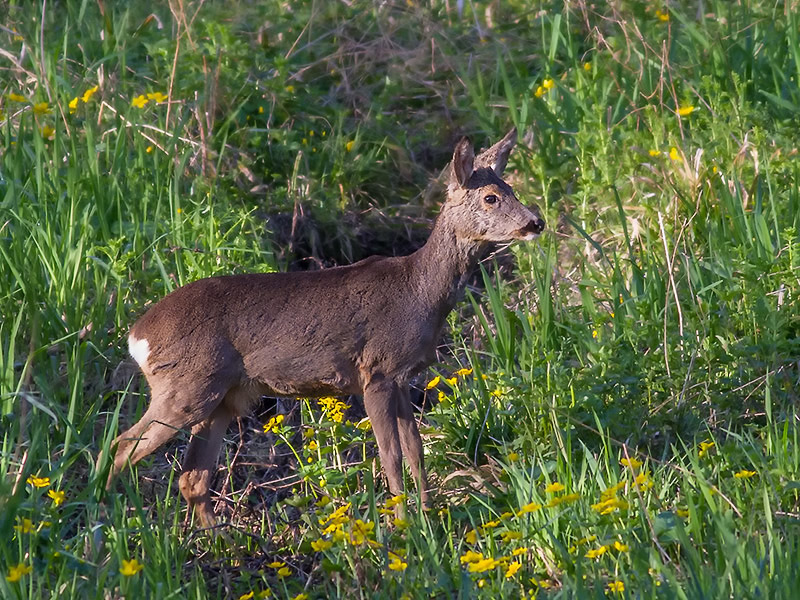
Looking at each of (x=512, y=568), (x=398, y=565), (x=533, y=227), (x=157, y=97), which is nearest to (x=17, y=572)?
(x=398, y=565)

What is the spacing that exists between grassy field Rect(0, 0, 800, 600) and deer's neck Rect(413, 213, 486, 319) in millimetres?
466

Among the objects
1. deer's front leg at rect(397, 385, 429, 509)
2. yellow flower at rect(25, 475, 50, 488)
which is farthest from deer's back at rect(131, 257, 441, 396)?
yellow flower at rect(25, 475, 50, 488)

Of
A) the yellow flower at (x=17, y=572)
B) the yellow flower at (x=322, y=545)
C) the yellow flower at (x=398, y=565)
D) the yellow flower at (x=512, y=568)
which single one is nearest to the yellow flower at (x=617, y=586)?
the yellow flower at (x=512, y=568)

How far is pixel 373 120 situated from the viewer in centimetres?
843

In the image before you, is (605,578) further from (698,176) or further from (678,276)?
(698,176)

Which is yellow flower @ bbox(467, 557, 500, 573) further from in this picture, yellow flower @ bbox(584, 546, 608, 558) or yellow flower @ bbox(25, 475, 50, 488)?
yellow flower @ bbox(25, 475, 50, 488)

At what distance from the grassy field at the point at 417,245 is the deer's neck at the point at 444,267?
466 millimetres

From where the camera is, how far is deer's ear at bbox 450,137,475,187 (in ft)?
17.7

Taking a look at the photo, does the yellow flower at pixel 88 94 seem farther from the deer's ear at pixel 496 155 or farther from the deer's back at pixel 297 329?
the deer's ear at pixel 496 155

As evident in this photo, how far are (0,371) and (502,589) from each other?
252 centimetres

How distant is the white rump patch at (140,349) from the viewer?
5.28m

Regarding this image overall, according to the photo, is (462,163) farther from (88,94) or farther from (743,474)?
(88,94)

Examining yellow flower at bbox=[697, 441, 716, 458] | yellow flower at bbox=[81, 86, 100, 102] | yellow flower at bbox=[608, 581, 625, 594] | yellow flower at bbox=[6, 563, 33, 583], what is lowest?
yellow flower at bbox=[697, 441, 716, 458]

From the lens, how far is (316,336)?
5352 millimetres
